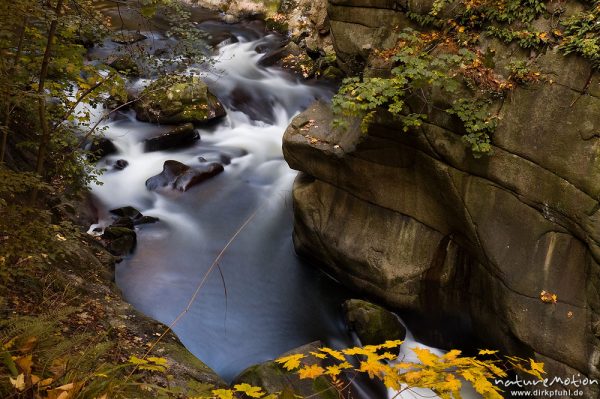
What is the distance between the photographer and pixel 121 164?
33.6ft

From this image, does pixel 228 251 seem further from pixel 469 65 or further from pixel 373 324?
pixel 469 65

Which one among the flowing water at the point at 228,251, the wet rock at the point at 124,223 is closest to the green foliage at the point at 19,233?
the flowing water at the point at 228,251

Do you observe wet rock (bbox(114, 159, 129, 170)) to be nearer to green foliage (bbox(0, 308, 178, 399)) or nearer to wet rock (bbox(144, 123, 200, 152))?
wet rock (bbox(144, 123, 200, 152))

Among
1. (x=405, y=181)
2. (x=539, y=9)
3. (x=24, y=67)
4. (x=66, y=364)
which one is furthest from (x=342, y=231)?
(x=66, y=364)

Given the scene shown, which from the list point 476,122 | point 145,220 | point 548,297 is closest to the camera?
point 548,297

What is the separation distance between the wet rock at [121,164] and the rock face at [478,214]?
4.43 metres

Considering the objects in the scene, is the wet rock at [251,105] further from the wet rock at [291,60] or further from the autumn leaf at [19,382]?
the autumn leaf at [19,382]

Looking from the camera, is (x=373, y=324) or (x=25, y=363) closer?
(x=25, y=363)

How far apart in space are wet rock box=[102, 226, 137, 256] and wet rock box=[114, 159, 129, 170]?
2.36 meters

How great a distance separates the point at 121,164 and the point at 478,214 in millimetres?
7729

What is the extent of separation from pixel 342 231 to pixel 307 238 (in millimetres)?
845

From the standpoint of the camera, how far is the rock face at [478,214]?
16.8 feet

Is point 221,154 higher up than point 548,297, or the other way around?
point 548,297

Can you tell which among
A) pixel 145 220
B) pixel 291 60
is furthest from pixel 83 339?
pixel 291 60
